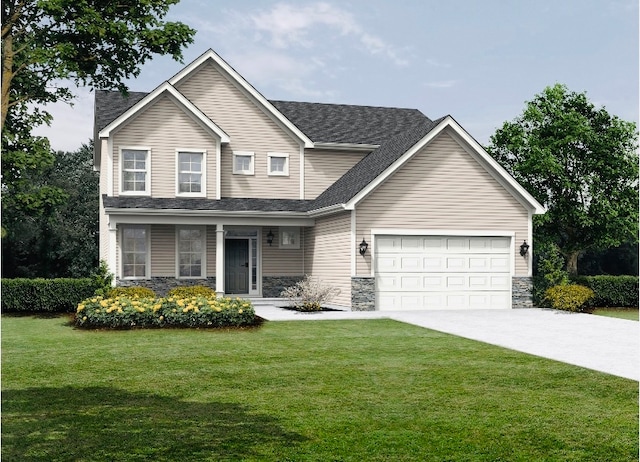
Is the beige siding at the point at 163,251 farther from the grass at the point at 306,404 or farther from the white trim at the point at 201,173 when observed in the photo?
the grass at the point at 306,404

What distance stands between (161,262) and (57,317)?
5447mm

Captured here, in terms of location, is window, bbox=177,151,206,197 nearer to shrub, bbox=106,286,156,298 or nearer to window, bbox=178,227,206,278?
window, bbox=178,227,206,278

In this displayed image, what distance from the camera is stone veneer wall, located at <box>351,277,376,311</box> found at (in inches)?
945

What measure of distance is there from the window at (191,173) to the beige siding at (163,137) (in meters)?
0.25

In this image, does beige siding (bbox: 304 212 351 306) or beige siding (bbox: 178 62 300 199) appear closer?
beige siding (bbox: 304 212 351 306)

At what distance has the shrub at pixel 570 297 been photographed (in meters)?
24.4

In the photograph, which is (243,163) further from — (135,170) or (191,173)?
(135,170)

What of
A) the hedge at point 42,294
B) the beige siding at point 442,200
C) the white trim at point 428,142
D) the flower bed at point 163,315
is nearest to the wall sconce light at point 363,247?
the beige siding at point 442,200

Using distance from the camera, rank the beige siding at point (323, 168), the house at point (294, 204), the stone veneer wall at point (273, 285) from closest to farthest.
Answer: the house at point (294, 204) < the stone veneer wall at point (273, 285) < the beige siding at point (323, 168)

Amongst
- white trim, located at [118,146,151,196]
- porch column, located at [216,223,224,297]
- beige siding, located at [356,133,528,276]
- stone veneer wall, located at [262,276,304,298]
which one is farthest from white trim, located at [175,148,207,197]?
beige siding, located at [356,133,528,276]

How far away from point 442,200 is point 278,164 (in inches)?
294

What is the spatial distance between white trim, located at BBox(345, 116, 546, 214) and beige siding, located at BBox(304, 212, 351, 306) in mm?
1002

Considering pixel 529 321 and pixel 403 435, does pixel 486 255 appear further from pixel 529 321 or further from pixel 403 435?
pixel 403 435

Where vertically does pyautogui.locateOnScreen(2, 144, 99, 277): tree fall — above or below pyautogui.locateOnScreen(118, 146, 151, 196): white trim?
below
